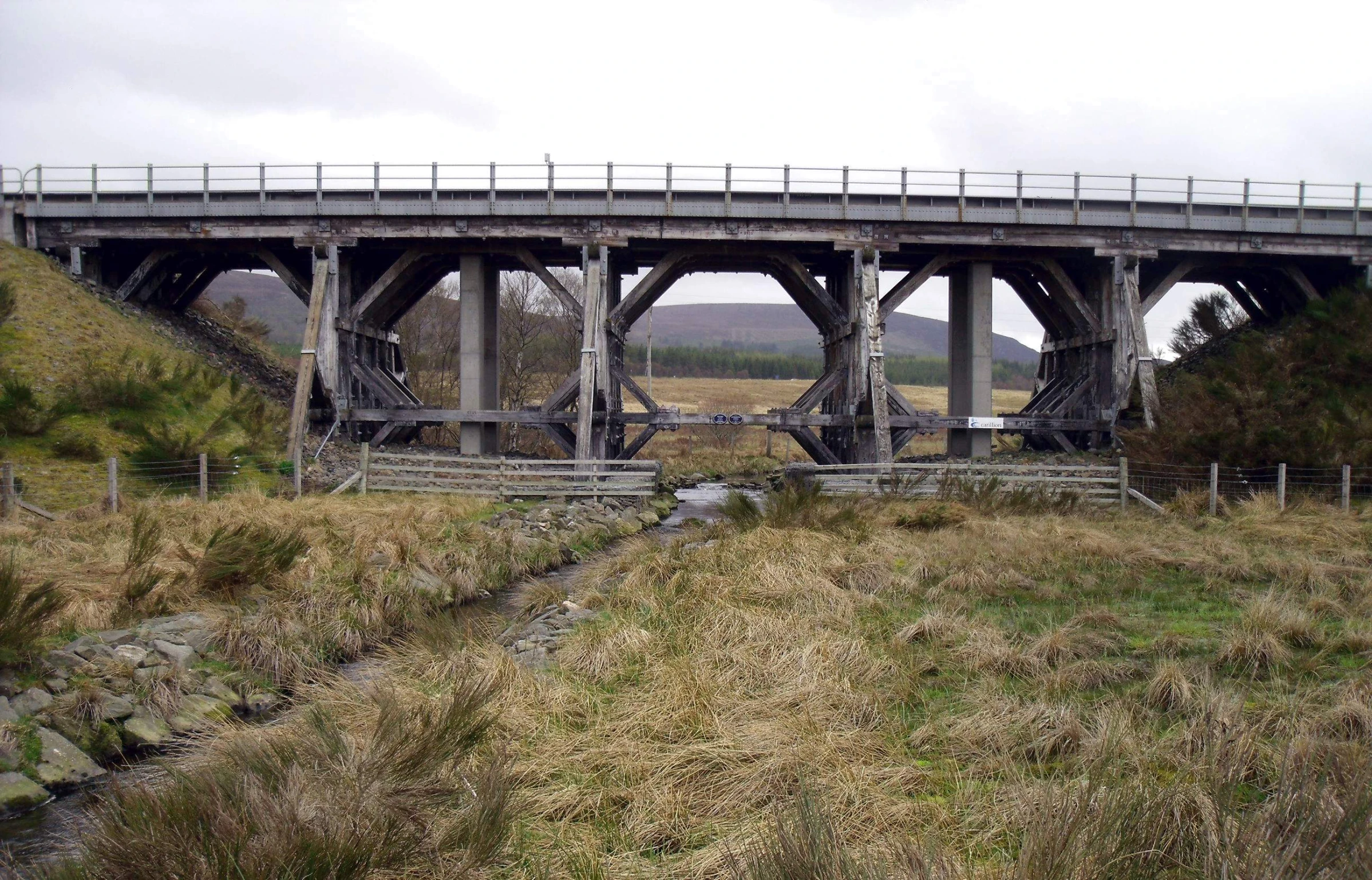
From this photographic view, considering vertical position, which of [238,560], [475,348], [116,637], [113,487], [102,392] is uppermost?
[475,348]

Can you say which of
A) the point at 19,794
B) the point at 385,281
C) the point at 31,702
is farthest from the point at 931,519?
the point at 385,281

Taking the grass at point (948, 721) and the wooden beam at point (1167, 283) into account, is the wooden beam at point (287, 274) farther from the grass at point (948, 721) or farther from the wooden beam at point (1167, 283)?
the wooden beam at point (1167, 283)

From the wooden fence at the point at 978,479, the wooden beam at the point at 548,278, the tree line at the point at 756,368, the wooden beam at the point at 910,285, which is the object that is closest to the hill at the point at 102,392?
Answer: the wooden beam at the point at 548,278

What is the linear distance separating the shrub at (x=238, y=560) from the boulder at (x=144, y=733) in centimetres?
284

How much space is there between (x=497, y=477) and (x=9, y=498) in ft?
31.1

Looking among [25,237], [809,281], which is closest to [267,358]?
[25,237]

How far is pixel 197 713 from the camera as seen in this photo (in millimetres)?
7496

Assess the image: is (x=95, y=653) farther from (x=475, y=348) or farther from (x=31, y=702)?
(x=475, y=348)

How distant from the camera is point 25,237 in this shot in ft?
76.1

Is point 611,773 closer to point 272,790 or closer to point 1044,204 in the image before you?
point 272,790

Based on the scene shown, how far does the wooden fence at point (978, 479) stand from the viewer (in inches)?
713

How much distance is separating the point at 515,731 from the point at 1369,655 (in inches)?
245

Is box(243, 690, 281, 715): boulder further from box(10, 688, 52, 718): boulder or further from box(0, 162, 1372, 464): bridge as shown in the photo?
box(0, 162, 1372, 464): bridge

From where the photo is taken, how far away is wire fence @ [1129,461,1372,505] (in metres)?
15.9
